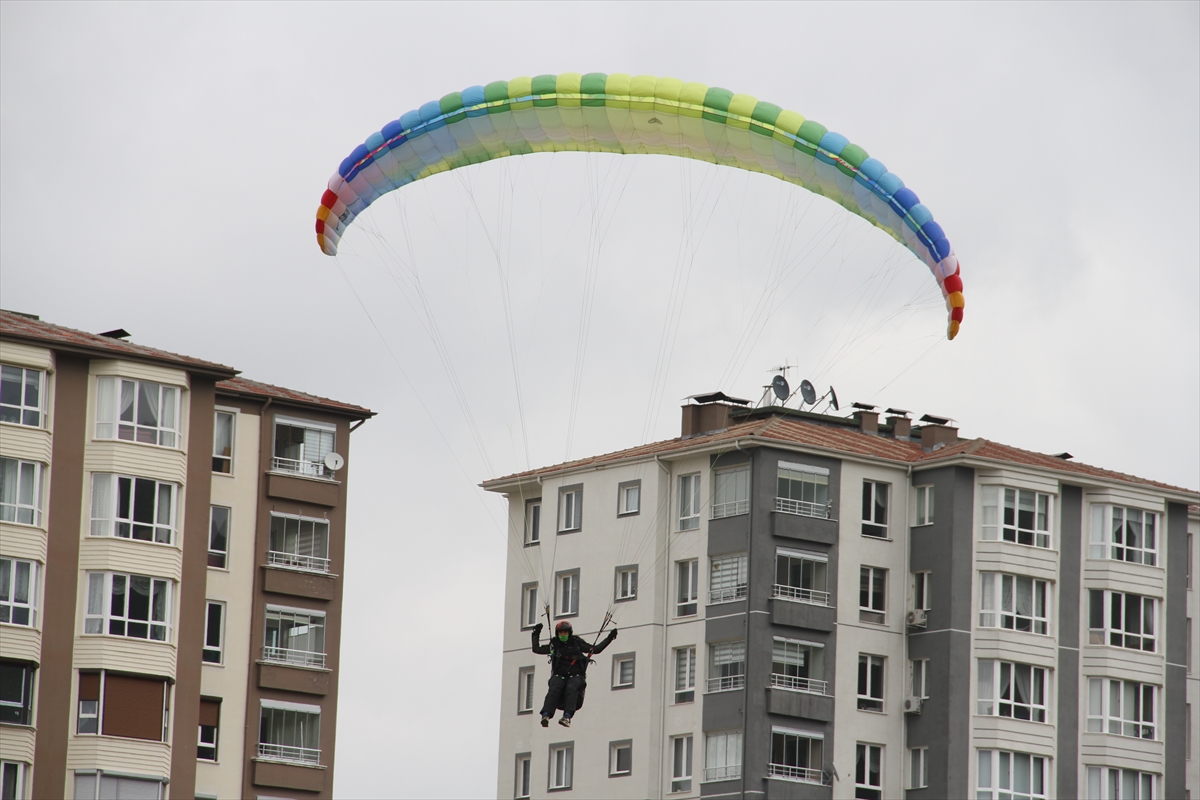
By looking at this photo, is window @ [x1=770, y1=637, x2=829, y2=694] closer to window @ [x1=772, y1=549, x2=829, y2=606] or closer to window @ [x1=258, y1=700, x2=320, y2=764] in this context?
window @ [x1=772, y1=549, x2=829, y2=606]

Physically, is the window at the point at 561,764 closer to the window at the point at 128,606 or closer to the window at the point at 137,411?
the window at the point at 128,606

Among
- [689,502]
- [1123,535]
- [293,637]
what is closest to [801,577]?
[689,502]

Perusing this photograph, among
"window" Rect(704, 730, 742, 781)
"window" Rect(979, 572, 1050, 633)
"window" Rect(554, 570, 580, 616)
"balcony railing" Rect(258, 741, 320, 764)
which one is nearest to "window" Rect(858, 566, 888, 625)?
"window" Rect(979, 572, 1050, 633)

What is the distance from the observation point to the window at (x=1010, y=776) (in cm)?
7319

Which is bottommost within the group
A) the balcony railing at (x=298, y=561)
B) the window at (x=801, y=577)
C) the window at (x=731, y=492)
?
the balcony railing at (x=298, y=561)

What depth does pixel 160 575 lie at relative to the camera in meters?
62.4

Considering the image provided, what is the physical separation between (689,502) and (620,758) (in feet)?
24.8

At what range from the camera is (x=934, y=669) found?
2916 inches

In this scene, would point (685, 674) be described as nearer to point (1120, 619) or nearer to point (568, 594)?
point (568, 594)

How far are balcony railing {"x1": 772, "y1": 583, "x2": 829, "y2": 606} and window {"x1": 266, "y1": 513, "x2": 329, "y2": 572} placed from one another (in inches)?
525

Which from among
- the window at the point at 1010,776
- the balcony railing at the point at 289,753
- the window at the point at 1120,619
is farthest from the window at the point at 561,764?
the window at the point at 1120,619

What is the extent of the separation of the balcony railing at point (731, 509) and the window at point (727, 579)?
1234 mm

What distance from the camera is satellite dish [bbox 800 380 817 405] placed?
79.8 meters

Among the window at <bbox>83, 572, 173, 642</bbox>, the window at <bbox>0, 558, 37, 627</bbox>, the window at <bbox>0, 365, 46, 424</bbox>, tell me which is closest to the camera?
the window at <bbox>0, 558, 37, 627</bbox>
